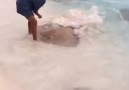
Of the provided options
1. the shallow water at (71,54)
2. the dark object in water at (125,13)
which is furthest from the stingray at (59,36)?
the dark object in water at (125,13)

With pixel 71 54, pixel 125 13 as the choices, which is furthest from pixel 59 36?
pixel 125 13

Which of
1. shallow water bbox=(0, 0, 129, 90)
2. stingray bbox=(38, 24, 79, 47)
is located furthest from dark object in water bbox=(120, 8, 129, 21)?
stingray bbox=(38, 24, 79, 47)

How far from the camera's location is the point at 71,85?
320cm

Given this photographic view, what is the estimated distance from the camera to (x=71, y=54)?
3814mm

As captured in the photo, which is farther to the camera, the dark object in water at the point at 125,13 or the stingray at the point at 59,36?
the dark object in water at the point at 125,13

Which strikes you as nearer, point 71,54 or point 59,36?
point 71,54

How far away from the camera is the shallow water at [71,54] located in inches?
129

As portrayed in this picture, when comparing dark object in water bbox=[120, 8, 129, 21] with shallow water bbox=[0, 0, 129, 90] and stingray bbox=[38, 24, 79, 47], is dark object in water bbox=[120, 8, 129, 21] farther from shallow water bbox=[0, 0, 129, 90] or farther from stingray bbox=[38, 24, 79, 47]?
stingray bbox=[38, 24, 79, 47]

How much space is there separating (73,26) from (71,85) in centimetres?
147

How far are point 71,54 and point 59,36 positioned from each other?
439 millimetres

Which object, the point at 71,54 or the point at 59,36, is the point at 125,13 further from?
the point at 71,54

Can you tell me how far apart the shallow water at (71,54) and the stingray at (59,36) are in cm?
9

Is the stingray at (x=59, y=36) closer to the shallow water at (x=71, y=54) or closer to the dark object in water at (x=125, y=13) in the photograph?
the shallow water at (x=71, y=54)

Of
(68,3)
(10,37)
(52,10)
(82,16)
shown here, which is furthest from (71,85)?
(68,3)
